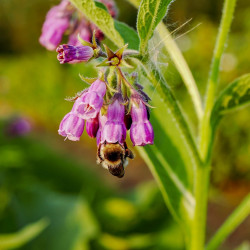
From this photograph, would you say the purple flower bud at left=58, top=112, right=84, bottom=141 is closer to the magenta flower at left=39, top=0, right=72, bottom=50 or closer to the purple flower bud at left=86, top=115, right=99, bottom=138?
the purple flower bud at left=86, top=115, right=99, bottom=138

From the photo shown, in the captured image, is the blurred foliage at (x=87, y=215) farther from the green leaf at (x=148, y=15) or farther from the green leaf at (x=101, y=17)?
the green leaf at (x=148, y=15)

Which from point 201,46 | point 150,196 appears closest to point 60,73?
Result: point 201,46

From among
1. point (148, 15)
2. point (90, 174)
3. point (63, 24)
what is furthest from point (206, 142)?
point (90, 174)

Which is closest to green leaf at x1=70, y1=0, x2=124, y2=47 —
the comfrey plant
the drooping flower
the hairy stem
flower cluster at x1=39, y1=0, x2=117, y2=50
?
the comfrey plant

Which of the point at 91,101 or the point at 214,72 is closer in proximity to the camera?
the point at 91,101

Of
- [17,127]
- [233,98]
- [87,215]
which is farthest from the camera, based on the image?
[17,127]

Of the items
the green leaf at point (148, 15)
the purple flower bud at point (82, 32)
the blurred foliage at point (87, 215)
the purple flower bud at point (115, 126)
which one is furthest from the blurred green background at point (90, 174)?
the purple flower bud at point (82, 32)

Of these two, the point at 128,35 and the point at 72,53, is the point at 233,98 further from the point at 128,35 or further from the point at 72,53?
the point at 72,53
